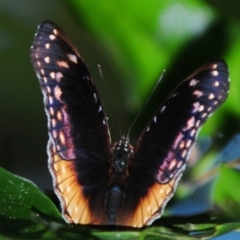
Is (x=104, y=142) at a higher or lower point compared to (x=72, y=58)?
lower

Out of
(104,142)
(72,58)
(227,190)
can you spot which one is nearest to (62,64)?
(72,58)

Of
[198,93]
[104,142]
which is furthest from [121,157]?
[198,93]

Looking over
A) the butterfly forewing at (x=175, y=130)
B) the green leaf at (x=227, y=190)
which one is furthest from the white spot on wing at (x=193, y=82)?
the green leaf at (x=227, y=190)

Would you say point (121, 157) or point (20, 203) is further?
point (121, 157)

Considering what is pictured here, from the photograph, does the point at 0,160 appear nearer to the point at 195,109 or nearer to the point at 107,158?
the point at 107,158

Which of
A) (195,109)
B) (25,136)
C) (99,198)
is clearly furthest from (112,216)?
(25,136)

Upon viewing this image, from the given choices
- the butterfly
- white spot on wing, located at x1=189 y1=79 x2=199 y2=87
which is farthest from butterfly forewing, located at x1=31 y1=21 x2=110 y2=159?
white spot on wing, located at x1=189 y1=79 x2=199 y2=87

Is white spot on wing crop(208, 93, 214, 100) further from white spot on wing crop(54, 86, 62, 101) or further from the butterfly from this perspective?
white spot on wing crop(54, 86, 62, 101)

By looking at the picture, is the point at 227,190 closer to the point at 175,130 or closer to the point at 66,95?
the point at 175,130
